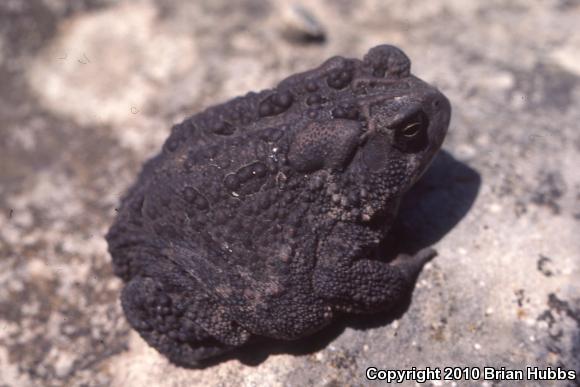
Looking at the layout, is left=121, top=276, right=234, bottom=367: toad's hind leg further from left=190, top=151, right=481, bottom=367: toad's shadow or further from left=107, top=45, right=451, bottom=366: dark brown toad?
left=190, top=151, right=481, bottom=367: toad's shadow

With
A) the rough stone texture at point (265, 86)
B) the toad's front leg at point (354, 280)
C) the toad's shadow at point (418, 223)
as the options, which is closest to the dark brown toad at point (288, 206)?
the toad's front leg at point (354, 280)

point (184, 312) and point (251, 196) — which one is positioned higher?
point (251, 196)

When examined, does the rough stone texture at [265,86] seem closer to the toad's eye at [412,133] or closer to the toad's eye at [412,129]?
the toad's eye at [412,133]

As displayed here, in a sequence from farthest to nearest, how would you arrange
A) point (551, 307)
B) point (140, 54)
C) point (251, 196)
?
point (140, 54) → point (551, 307) → point (251, 196)

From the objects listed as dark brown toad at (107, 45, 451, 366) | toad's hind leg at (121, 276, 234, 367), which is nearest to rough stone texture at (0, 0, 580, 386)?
toad's hind leg at (121, 276, 234, 367)

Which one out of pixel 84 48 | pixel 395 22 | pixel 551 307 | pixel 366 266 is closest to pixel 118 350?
pixel 366 266

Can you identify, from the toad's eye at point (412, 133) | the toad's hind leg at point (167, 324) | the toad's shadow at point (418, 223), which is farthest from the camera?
the toad's shadow at point (418, 223)

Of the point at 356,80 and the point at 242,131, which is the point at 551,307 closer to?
the point at 356,80

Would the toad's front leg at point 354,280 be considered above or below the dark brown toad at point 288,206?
below
